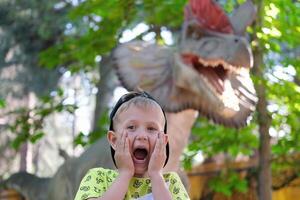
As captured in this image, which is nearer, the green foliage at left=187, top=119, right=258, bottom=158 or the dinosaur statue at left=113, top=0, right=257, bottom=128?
the dinosaur statue at left=113, top=0, right=257, bottom=128

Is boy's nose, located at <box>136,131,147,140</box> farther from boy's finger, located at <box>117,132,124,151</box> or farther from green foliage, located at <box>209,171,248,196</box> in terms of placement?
green foliage, located at <box>209,171,248,196</box>

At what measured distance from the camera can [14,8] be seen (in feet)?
25.9

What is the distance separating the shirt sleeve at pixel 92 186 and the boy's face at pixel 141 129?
11cm

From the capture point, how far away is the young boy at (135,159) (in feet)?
5.02

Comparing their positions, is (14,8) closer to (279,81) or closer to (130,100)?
(279,81)

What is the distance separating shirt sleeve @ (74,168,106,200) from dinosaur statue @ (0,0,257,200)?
1550 millimetres

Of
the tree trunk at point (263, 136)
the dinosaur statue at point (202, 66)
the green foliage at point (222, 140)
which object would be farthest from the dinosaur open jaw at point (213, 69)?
the green foliage at point (222, 140)

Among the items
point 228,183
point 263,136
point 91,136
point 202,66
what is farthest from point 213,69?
point 228,183

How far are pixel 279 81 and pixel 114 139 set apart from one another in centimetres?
296

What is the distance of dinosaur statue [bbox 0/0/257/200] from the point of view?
3.19m

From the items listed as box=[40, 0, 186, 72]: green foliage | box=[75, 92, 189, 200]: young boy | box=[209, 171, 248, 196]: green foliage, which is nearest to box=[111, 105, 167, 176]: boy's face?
box=[75, 92, 189, 200]: young boy

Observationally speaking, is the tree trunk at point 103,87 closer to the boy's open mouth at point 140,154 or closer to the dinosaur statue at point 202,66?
the dinosaur statue at point 202,66

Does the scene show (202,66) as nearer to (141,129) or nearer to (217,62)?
(217,62)

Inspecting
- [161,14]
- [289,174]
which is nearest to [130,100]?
[161,14]
